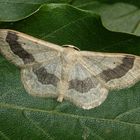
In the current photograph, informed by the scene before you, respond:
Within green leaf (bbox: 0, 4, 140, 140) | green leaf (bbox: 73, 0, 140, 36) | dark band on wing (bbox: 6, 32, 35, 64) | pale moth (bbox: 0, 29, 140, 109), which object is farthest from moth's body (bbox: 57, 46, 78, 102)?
green leaf (bbox: 73, 0, 140, 36)

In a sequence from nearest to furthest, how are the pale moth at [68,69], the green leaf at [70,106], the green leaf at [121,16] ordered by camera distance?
the green leaf at [70,106] < the pale moth at [68,69] < the green leaf at [121,16]

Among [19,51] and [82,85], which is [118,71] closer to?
[82,85]

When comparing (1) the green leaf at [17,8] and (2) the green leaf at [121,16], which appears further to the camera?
(2) the green leaf at [121,16]

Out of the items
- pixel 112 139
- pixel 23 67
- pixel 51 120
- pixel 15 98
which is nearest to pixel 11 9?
pixel 23 67

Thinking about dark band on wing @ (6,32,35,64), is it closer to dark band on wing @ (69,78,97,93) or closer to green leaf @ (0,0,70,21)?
green leaf @ (0,0,70,21)

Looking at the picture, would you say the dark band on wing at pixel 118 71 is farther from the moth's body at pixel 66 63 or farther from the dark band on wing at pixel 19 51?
the dark band on wing at pixel 19 51

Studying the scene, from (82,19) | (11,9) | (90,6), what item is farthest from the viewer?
(90,6)

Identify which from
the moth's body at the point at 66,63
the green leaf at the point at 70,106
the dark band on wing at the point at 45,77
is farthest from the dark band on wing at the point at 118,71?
the dark band on wing at the point at 45,77

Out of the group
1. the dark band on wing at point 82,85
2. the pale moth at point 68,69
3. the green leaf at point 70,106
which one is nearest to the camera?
the green leaf at point 70,106

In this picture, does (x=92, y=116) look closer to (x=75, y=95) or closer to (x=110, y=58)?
(x=75, y=95)
